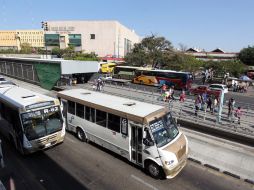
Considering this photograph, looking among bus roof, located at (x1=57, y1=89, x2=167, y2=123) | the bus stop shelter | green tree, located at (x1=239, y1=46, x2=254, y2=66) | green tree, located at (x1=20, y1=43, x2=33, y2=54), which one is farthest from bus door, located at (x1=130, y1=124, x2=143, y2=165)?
green tree, located at (x1=20, y1=43, x2=33, y2=54)

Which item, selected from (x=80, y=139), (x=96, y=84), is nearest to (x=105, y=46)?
→ (x=96, y=84)

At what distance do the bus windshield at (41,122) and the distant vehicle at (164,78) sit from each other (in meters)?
24.6

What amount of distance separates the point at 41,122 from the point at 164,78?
87.1 ft

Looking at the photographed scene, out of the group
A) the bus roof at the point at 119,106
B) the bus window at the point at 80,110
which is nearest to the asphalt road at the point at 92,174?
the bus window at the point at 80,110

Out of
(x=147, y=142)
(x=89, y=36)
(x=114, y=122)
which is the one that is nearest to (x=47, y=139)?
(x=114, y=122)

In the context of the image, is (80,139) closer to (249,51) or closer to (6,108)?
(6,108)

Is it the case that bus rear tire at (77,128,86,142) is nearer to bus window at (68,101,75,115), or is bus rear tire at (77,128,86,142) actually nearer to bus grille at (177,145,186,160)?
bus window at (68,101,75,115)

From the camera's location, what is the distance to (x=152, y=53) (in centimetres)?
5738

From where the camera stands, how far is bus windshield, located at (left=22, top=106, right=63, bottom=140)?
9.76m

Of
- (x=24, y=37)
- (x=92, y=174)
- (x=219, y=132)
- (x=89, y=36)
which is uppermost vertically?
(x=24, y=37)

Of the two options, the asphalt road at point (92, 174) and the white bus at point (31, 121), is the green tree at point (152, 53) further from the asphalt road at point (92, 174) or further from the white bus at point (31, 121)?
the asphalt road at point (92, 174)

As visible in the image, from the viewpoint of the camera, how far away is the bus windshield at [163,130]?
8.54 metres

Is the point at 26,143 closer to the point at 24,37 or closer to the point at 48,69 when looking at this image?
the point at 48,69

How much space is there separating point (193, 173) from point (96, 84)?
20038 mm
